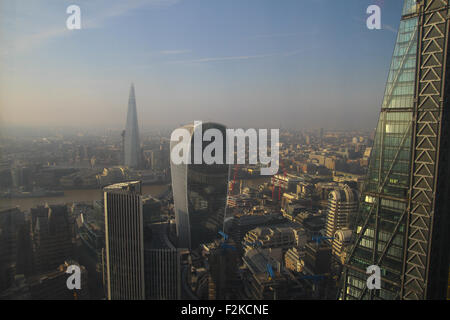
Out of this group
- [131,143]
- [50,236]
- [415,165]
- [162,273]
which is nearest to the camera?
[415,165]

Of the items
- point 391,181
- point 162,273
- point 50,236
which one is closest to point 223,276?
point 162,273

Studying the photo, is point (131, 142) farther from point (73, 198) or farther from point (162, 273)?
point (162, 273)

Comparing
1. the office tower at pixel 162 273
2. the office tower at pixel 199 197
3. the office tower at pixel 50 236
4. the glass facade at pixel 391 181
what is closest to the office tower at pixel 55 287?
the office tower at pixel 50 236

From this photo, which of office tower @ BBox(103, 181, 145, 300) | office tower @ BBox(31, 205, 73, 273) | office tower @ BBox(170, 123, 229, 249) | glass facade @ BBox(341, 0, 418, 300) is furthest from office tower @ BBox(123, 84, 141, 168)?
glass facade @ BBox(341, 0, 418, 300)

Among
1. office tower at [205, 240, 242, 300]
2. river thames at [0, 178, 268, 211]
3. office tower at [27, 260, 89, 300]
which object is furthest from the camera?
river thames at [0, 178, 268, 211]

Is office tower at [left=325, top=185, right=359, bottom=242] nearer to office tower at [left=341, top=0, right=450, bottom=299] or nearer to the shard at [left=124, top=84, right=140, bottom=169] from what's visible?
office tower at [left=341, top=0, right=450, bottom=299]

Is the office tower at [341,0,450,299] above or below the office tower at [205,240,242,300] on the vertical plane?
above
